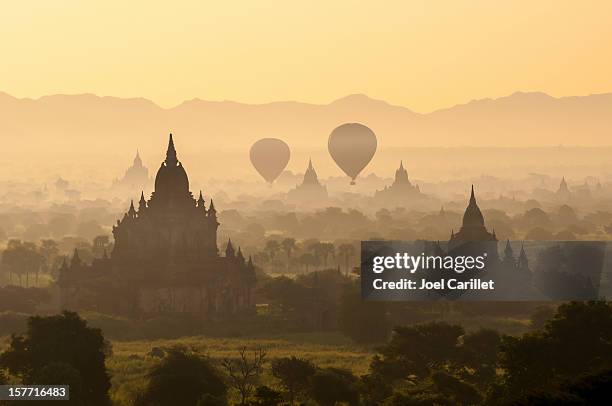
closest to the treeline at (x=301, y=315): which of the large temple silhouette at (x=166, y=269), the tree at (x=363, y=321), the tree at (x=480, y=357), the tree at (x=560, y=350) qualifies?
the tree at (x=363, y=321)

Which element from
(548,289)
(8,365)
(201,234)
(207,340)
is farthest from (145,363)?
(548,289)

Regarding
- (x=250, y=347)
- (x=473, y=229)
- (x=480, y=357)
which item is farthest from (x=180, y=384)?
(x=473, y=229)

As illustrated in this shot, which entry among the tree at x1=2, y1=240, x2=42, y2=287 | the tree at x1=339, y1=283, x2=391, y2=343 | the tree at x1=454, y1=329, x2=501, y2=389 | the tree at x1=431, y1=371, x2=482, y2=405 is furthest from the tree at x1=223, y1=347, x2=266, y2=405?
the tree at x1=2, y1=240, x2=42, y2=287

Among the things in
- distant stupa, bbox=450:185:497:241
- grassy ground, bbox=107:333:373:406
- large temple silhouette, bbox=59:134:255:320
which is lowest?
grassy ground, bbox=107:333:373:406

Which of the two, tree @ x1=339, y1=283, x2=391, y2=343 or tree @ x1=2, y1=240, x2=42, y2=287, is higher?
tree @ x1=2, y1=240, x2=42, y2=287

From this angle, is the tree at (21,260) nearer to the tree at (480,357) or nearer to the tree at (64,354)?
the tree at (64,354)

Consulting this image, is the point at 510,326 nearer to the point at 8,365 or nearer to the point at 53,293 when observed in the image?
the point at 53,293

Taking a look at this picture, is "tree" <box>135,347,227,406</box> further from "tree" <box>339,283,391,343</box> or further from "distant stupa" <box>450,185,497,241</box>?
"distant stupa" <box>450,185,497,241</box>
